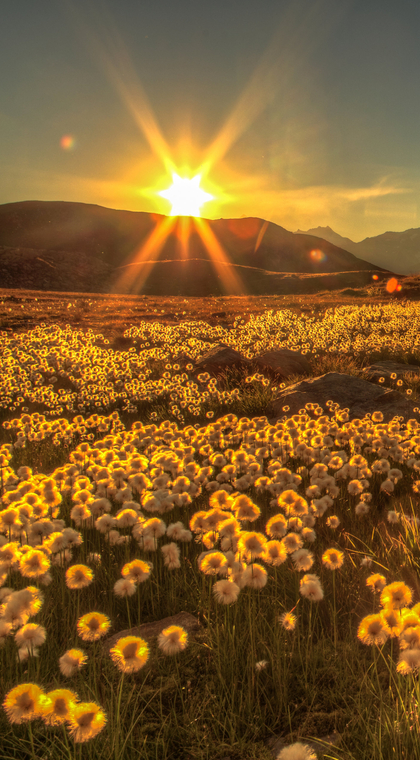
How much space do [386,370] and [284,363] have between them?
2563 mm

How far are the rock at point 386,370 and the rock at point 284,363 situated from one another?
160cm

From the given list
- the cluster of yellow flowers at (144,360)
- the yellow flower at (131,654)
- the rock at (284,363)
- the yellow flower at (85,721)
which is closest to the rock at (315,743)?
the yellow flower at (131,654)

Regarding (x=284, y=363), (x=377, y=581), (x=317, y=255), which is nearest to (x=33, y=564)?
(x=377, y=581)

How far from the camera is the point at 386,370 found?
11789mm

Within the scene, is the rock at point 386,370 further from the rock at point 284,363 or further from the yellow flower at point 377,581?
the yellow flower at point 377,581

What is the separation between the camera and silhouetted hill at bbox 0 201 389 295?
81.3 m

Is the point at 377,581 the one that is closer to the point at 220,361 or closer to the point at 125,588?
the point at 125,588

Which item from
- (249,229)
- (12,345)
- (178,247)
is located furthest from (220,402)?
(249,229)

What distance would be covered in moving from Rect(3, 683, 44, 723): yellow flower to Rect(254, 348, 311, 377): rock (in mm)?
10447

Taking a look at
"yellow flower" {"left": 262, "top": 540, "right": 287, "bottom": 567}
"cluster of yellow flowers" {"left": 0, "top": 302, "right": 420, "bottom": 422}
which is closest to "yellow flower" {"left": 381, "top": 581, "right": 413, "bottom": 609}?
"yellow flower" {"left": 262, "top": 540, "right": 287, "bottom": 567}

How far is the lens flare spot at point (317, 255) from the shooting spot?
14475 centimetres

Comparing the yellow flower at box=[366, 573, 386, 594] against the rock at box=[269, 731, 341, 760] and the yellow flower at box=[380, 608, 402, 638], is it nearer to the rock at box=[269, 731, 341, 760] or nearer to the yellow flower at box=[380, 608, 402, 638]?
the yellow flower at box=[380, 608, 402, 638]

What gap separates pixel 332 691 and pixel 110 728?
1059 mm

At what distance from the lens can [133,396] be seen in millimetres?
10344
